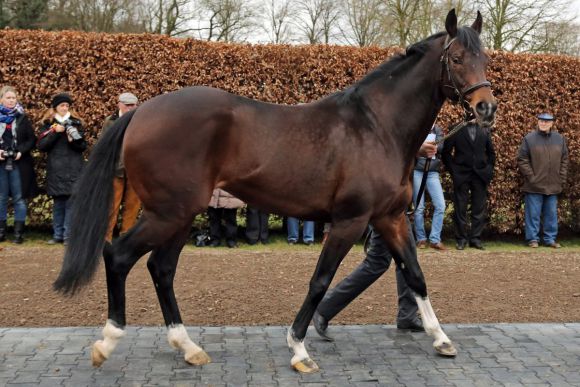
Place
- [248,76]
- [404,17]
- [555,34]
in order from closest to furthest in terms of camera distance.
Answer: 1. [248,76]
2. [555,34]
3. [404,17]

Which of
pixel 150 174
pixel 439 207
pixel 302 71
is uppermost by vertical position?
pixel 302 71

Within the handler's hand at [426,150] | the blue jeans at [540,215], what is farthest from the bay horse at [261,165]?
the blue jeans at [540,215]

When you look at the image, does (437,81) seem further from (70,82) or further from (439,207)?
(70,82)

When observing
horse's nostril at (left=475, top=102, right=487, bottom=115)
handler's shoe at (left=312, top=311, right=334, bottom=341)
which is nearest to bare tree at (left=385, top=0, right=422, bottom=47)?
handler's shoe at (left=312, top=311, right=334, bottom=341)

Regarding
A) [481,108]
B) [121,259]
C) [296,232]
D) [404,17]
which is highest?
[404,17]

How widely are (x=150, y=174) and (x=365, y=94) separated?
5.68ft

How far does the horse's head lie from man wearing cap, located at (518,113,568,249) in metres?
6.19

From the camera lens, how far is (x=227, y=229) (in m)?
9.59

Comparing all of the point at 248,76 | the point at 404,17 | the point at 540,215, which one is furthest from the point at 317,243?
the point at 404,17

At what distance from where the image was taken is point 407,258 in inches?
189

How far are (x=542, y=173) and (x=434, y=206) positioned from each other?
6.21ft

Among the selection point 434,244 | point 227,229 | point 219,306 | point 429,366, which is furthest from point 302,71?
point 429,366

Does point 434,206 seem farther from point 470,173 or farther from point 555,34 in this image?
point 555,34

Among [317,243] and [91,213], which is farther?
[317,243]
